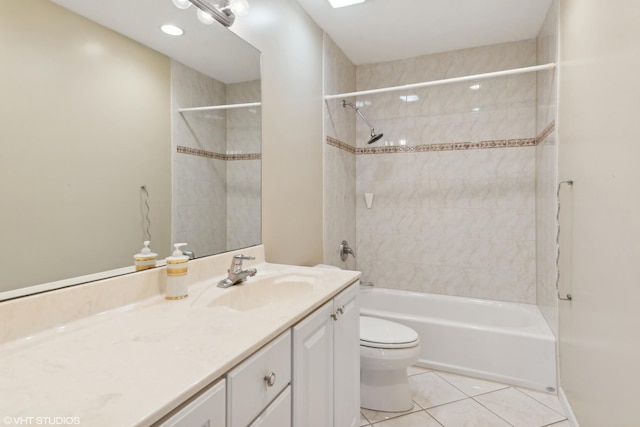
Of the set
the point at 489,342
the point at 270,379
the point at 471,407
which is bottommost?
the point at 471,407

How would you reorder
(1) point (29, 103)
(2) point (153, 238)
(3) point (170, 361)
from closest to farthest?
1. (3) point (170, 361)
2. (1) point (29, 103)
3. (2) point (153, 238)

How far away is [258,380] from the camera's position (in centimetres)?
84

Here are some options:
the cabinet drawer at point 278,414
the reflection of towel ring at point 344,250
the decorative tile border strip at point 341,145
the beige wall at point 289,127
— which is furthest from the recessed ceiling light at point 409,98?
→ the cabinet drawer at point 278,414

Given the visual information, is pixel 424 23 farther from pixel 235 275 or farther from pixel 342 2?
pixel 235 275

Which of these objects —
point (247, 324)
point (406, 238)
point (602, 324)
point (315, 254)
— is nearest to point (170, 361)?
point (247, 324)

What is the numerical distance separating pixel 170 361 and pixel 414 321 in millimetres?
2074

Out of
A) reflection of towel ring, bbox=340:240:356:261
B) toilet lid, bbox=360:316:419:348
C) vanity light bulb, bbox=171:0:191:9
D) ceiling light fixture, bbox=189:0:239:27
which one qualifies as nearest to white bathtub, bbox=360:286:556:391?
toilet lid, bbox=360:316:419:348

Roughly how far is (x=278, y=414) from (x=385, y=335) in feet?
3.93

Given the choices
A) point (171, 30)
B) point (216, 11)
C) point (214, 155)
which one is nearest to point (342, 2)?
point (216, 11)

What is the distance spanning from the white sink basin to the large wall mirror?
10.0 inches

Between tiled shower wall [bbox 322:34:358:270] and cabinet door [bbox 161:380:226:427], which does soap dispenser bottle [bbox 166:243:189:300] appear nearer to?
cabinet door [bbox 161:380:226:427]

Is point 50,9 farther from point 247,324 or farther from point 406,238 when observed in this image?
point 406,238

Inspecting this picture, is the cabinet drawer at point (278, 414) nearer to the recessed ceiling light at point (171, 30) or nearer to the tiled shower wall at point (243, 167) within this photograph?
the tiled shower wall at point (243, 167)

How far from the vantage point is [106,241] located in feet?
3.58
